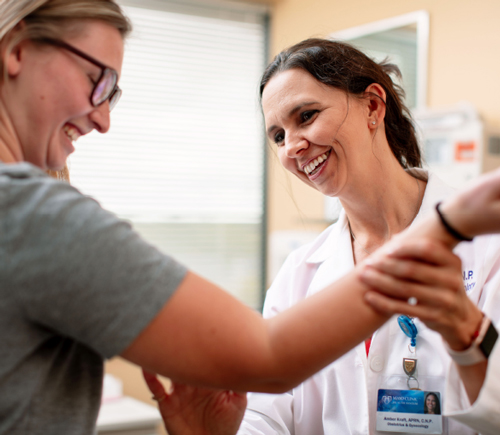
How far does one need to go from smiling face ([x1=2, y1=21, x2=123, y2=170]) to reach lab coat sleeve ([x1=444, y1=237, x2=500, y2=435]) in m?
0.73

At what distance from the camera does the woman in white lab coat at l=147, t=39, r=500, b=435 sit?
1098 mm

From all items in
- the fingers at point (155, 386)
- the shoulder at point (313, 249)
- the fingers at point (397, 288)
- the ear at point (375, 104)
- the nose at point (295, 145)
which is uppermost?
the ear at point (375, 104)

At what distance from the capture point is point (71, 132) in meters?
0.79

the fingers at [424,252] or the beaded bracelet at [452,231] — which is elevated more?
the beaded bracelet at [452,231]

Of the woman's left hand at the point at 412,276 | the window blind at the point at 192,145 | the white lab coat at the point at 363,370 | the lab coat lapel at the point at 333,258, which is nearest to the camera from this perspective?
the woman's left hand at the point at 412,276

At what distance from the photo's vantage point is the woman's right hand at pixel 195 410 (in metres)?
0.97

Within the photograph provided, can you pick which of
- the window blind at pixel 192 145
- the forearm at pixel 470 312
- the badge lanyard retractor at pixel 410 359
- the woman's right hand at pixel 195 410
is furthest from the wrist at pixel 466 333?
the window blind at pixel 192 145

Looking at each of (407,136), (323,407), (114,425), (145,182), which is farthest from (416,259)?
(145,182)

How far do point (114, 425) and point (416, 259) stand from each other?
1.74 meters

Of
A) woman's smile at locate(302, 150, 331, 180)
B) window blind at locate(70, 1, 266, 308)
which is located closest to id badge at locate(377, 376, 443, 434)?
woman's smile at locate(302, 150, 331, 180)

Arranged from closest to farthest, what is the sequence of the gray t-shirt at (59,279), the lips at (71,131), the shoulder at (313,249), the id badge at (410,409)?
1. the gray t-shirt at (59,279)
2. the lips at (71,131)
3. the id badge at (410,409)
4. the shoulder at (313,249)

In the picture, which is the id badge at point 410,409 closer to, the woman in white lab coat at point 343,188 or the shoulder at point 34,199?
the woman in white lab coat at point 343,188

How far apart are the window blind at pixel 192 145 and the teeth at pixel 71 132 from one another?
247 cm

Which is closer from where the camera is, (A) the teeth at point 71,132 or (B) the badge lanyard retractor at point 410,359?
(A) the teeth at point 71,132
